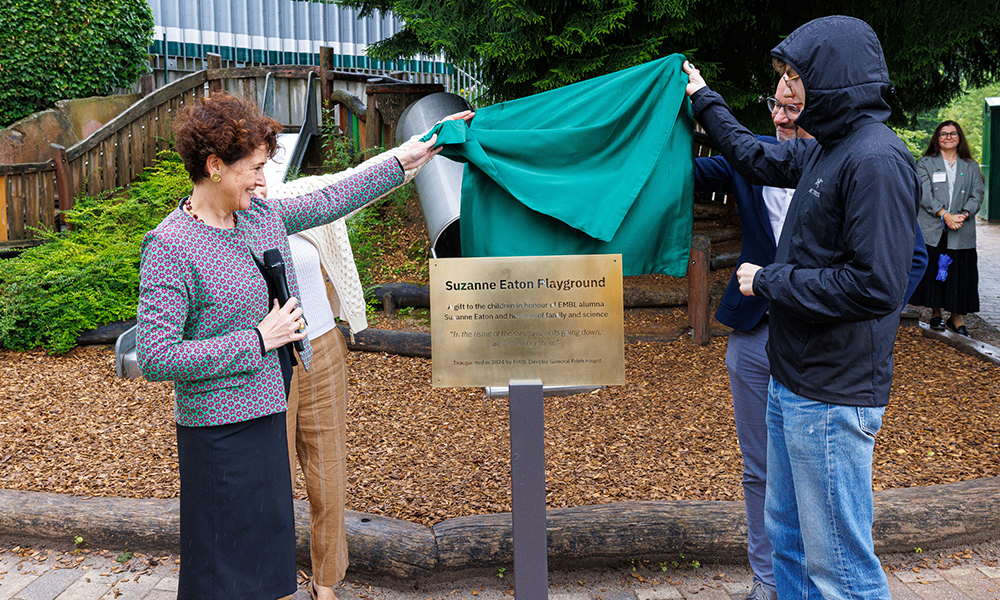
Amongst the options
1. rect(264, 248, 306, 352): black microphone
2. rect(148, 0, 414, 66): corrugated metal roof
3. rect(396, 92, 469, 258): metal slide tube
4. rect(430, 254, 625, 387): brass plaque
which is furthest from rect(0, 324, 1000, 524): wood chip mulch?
rect(148, 0, 414, 66): corrugated metal roof

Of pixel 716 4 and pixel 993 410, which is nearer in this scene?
pixel 993 410

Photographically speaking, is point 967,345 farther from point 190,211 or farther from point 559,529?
point 190,211

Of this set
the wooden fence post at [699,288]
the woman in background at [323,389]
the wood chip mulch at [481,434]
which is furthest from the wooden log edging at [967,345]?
the woman in background at [323,389]

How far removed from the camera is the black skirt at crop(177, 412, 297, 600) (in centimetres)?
241

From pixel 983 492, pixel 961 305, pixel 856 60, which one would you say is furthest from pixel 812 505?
pixel 961 305

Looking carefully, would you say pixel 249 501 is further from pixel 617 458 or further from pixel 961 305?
pixel 961 305

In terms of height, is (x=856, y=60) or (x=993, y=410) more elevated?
(x=856, y=60)

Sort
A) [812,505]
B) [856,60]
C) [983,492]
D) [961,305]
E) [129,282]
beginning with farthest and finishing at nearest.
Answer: [961,305]
[129,282]
[983,492]
[812,505]
[856,60]

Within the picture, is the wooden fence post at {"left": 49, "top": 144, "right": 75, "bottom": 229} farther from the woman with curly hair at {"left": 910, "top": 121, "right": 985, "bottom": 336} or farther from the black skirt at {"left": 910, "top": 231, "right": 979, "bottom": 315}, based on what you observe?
the black skirt at {"left": 910, "top": 231, "right": 979, "bottom": 315}

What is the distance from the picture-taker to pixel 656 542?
3.62 meters

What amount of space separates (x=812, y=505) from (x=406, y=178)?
1901mm

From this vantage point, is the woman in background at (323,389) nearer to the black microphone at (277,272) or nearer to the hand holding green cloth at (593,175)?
the hand holding green cloth at (593,175)

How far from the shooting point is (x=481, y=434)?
5281 millimetres

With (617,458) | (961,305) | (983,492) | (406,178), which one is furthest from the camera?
(961,305)
